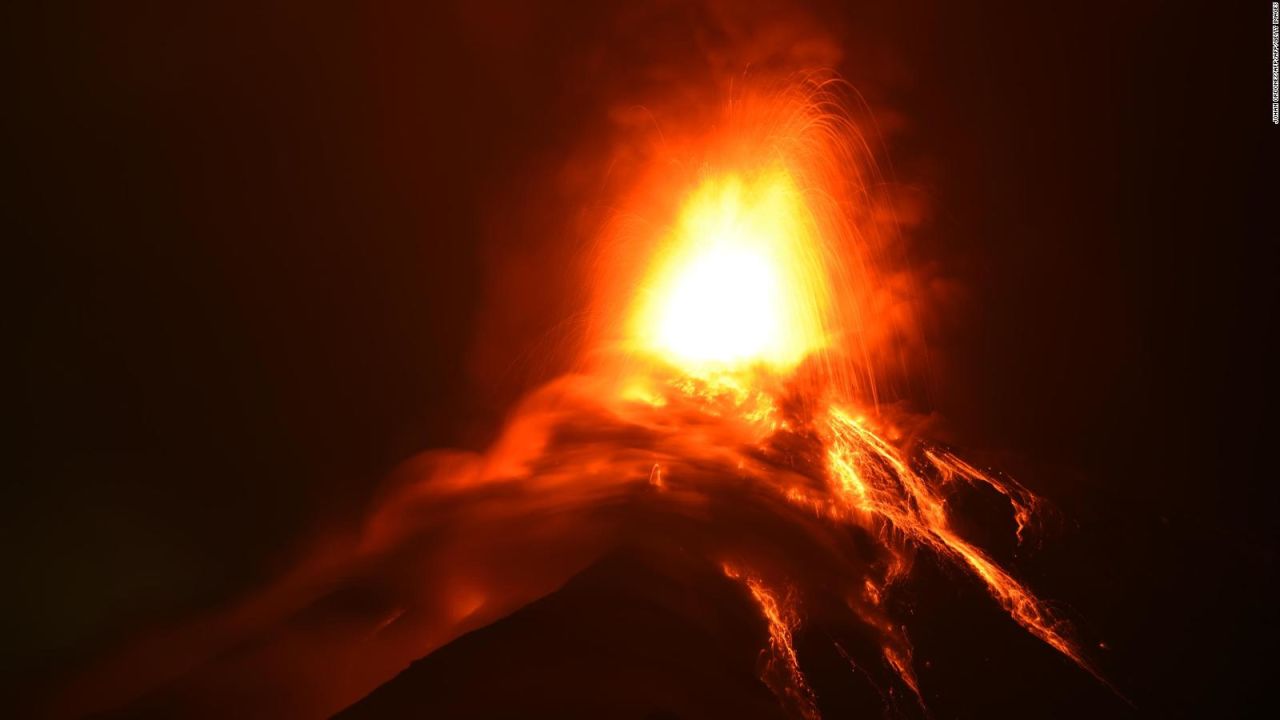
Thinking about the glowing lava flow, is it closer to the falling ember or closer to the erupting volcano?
the erupting volcano

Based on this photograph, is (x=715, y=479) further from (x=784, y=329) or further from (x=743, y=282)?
(x=743, y=282)

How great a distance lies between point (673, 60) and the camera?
14.1m

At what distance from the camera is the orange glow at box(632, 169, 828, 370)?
44.1 feet

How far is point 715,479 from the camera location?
893cm

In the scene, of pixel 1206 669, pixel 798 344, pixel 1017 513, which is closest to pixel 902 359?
pixel 798 344

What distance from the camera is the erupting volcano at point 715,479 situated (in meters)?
6.70

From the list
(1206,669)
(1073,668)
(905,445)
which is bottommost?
(1206,669)

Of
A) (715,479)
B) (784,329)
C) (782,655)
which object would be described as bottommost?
(782,655)

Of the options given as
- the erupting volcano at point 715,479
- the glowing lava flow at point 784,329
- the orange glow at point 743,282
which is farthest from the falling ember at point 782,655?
the orange glow at point 743,282

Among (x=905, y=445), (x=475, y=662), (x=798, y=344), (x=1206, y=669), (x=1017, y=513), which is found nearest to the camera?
(x=475, y=662)

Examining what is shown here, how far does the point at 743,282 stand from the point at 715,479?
5389 millimetres

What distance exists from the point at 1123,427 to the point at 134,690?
18.7 meters

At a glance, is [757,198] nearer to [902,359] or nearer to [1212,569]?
[902,359]

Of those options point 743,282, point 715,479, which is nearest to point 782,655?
point 715,479
